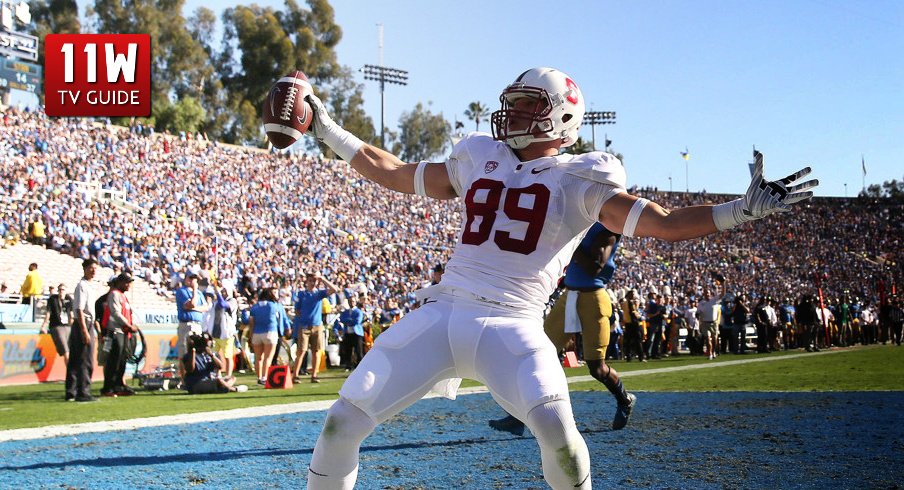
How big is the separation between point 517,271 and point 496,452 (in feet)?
10.4

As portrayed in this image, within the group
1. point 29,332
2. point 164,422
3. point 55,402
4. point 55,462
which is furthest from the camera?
point 29,332

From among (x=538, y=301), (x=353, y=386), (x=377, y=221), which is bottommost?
(x=353, y=386)

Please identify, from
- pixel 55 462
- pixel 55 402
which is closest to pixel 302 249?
pixel 55 402

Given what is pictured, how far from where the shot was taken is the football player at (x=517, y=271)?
10.3ft

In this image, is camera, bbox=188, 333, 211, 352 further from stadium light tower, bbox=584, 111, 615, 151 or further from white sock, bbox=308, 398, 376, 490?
stadium light tower, bbox=584, 111, 615, 151

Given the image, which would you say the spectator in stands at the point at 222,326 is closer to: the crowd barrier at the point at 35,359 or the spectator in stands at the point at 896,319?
the crowd barrier at the point at 35,359

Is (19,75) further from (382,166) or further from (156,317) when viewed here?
A: (382,166)

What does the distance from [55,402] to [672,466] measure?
8.61m

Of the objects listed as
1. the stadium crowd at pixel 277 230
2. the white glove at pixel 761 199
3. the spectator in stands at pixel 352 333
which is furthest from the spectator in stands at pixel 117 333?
the white glove at pixel 761 199

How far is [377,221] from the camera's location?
136ft

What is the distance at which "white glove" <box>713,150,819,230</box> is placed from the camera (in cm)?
306

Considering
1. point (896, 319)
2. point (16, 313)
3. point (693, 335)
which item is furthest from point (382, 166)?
point (896, 319)

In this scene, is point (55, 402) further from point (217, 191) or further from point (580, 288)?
point (217, 191)

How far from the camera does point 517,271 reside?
340 cm
